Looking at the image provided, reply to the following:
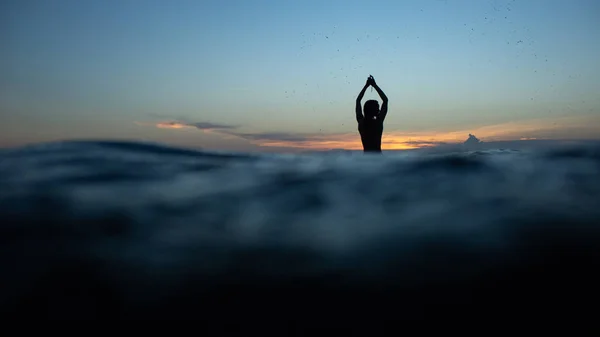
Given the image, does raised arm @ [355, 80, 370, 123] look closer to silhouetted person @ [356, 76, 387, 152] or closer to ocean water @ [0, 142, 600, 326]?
silhouetted person @ [356, 76, 387, 152]

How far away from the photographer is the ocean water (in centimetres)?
679

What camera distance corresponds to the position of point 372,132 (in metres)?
12.2

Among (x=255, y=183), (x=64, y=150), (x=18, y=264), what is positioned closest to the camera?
(x=18, y=264)

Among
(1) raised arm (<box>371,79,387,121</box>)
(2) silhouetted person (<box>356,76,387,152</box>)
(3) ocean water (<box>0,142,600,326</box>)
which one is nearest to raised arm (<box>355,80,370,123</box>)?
(2) silhouetted person (<box>356,76,387,152</box>)

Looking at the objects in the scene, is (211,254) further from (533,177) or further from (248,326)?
(533,177)

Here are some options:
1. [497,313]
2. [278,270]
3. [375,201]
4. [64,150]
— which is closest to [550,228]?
[497,313]

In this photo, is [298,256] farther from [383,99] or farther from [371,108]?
[383,99]

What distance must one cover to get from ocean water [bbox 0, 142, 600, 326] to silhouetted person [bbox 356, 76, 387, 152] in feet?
15.1

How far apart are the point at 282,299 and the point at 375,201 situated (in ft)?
7.16

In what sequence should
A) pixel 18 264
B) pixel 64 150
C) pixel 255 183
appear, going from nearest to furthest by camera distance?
pixel 18 264
pixel 255 183
pixel 64 150

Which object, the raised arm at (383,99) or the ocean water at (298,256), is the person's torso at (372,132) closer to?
the raised arm at (383,99)

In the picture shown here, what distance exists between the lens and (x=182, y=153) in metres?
10.6

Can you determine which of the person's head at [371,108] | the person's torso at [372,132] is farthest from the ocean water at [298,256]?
the person's head at [371,108]

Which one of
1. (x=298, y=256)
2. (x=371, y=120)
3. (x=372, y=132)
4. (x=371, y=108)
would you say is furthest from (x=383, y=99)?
(x=298, y=256)
